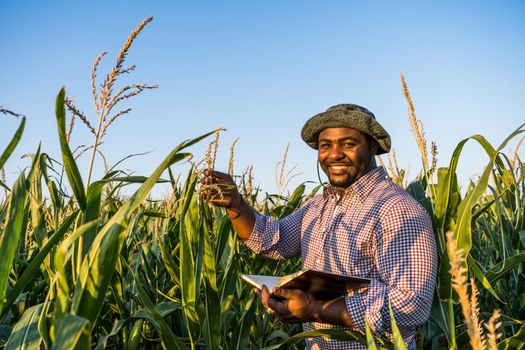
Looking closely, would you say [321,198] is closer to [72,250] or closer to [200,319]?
[200,319]

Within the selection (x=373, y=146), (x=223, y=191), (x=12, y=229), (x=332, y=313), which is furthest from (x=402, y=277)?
(x=12, y=229)

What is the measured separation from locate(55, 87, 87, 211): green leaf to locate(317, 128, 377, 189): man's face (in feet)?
4.74

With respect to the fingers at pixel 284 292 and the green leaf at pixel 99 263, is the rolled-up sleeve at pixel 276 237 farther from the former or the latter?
the green leaf at pixel 99 263

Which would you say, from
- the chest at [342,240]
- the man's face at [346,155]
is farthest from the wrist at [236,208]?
the man's face at [346,155]

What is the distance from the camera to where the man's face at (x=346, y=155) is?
2.31m

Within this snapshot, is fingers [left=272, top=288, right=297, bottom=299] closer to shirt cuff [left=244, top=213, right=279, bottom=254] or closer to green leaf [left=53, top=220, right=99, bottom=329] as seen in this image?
shirt cuff [left=244, top=213, right=279, bottom=254]

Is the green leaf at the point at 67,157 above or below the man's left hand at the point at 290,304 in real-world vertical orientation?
above

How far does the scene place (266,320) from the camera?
2316 mm

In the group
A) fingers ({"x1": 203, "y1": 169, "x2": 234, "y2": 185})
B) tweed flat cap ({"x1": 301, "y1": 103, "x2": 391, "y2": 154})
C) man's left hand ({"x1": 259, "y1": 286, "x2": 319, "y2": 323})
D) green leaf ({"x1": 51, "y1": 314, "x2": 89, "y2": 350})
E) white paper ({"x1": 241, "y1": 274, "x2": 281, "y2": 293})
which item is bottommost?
man's left hand ({"x1": 259, "y1": 286, "x2": 319, "y2": 323})

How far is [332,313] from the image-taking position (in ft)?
5.92

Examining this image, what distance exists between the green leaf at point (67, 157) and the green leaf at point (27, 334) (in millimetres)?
→ 309

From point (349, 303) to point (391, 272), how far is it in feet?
0.75

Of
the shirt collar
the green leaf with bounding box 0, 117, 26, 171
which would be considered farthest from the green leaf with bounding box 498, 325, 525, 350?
the green leaf with bounding box 0, 117, 26, 171

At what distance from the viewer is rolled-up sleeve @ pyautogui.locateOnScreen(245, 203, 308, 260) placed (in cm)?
247
